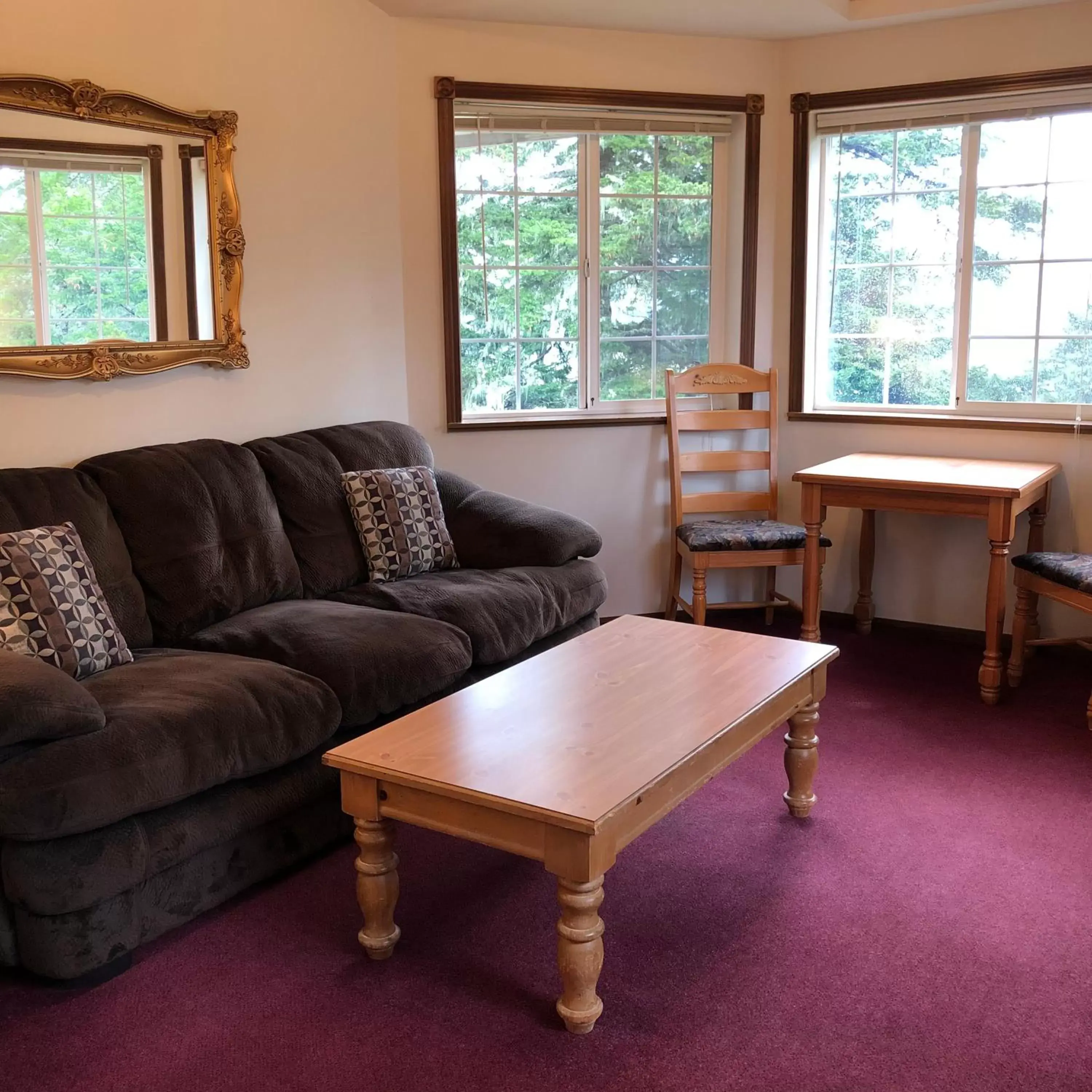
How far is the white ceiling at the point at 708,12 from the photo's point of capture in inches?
155

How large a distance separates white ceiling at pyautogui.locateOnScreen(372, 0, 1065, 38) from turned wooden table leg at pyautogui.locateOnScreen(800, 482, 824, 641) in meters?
1.70

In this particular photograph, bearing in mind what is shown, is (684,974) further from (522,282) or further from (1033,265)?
(1033,265)

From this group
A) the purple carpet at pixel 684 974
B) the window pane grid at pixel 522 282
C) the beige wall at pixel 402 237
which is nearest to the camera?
the purple carpet at pixel 684 974

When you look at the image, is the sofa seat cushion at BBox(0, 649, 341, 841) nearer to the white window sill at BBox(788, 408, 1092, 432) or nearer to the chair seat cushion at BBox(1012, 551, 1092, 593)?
the chair seat cushion at BBox(1012, 551, 1092, 593)

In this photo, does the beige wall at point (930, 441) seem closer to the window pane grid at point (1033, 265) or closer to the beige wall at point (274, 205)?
the window pane grid at point (1033, 265)

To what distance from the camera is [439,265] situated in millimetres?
4297

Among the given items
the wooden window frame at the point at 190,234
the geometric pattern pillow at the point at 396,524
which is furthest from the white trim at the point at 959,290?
the wooden window frame at the point at 190,234

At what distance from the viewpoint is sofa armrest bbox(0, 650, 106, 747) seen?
2.08m

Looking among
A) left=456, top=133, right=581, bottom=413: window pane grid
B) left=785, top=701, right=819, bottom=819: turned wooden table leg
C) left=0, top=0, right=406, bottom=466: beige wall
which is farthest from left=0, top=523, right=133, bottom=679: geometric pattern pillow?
left=456, top=133, right=581, bottom=413: window pane grid

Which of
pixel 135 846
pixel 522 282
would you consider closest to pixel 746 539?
pixel 522 282

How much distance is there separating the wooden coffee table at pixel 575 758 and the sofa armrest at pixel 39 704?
1.61 feet

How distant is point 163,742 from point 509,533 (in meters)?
1.68

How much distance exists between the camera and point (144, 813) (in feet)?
7.36

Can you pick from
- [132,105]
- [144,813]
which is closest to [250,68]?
[132,105]
